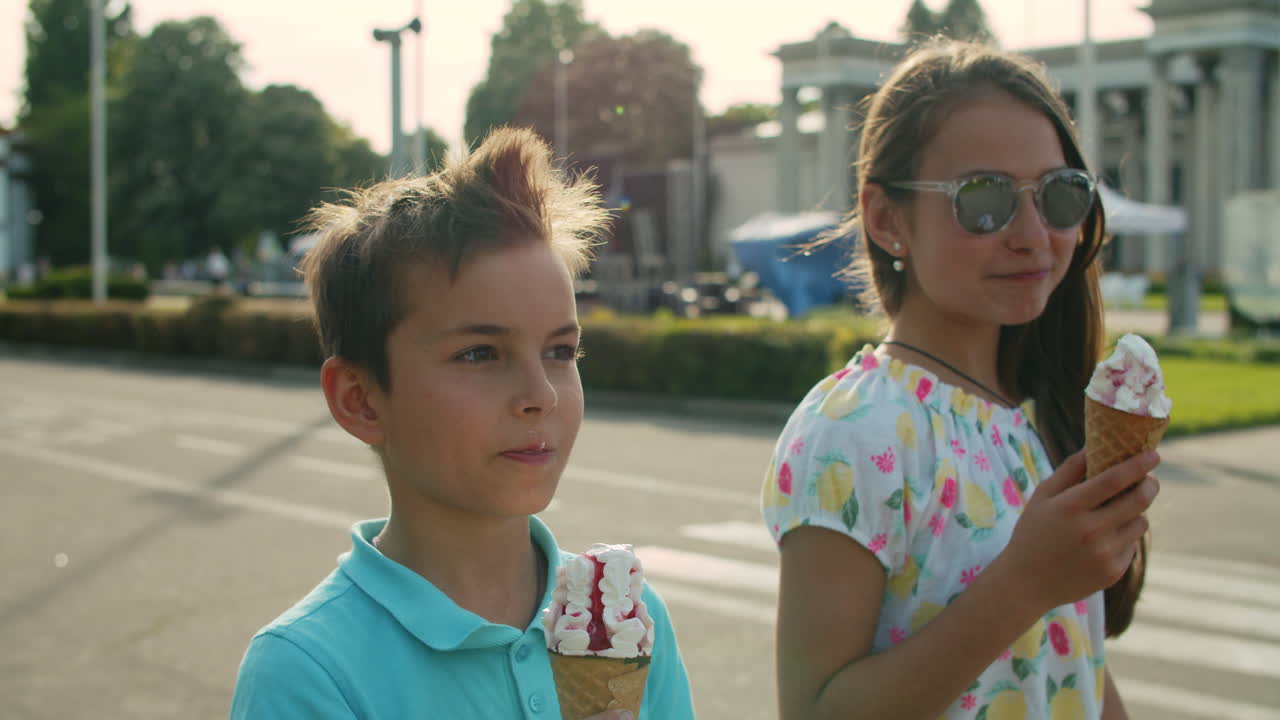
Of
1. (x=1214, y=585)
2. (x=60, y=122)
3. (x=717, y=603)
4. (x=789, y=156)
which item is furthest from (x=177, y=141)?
(x=1214, y=585)

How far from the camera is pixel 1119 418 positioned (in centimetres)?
169

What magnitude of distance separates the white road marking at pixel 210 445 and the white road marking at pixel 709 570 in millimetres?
5703

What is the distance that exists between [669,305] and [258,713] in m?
29.0

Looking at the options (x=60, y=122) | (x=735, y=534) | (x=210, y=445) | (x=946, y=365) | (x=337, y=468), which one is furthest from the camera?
(x=60, y=122)

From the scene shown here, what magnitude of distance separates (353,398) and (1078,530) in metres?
1.00

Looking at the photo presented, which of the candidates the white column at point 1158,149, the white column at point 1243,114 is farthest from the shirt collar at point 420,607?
the white column at point 1243,114

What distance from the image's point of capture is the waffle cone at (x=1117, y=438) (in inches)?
65.4

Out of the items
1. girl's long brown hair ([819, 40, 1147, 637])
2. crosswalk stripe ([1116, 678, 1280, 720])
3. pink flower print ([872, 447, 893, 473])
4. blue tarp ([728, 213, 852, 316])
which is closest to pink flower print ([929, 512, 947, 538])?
pink flower print ([872, 447, 893, 473])

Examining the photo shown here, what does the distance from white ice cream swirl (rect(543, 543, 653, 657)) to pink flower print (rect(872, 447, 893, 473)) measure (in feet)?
1.63

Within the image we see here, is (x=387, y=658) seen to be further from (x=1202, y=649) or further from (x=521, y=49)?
(x=521, y=49)

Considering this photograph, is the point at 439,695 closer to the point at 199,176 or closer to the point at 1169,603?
the point at 1169,603

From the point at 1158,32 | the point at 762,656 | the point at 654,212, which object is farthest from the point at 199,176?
the point at 762,656

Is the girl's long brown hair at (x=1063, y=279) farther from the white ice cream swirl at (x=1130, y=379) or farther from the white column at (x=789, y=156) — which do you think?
the white column at (x=789, y=156)

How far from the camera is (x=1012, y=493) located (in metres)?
1.99
